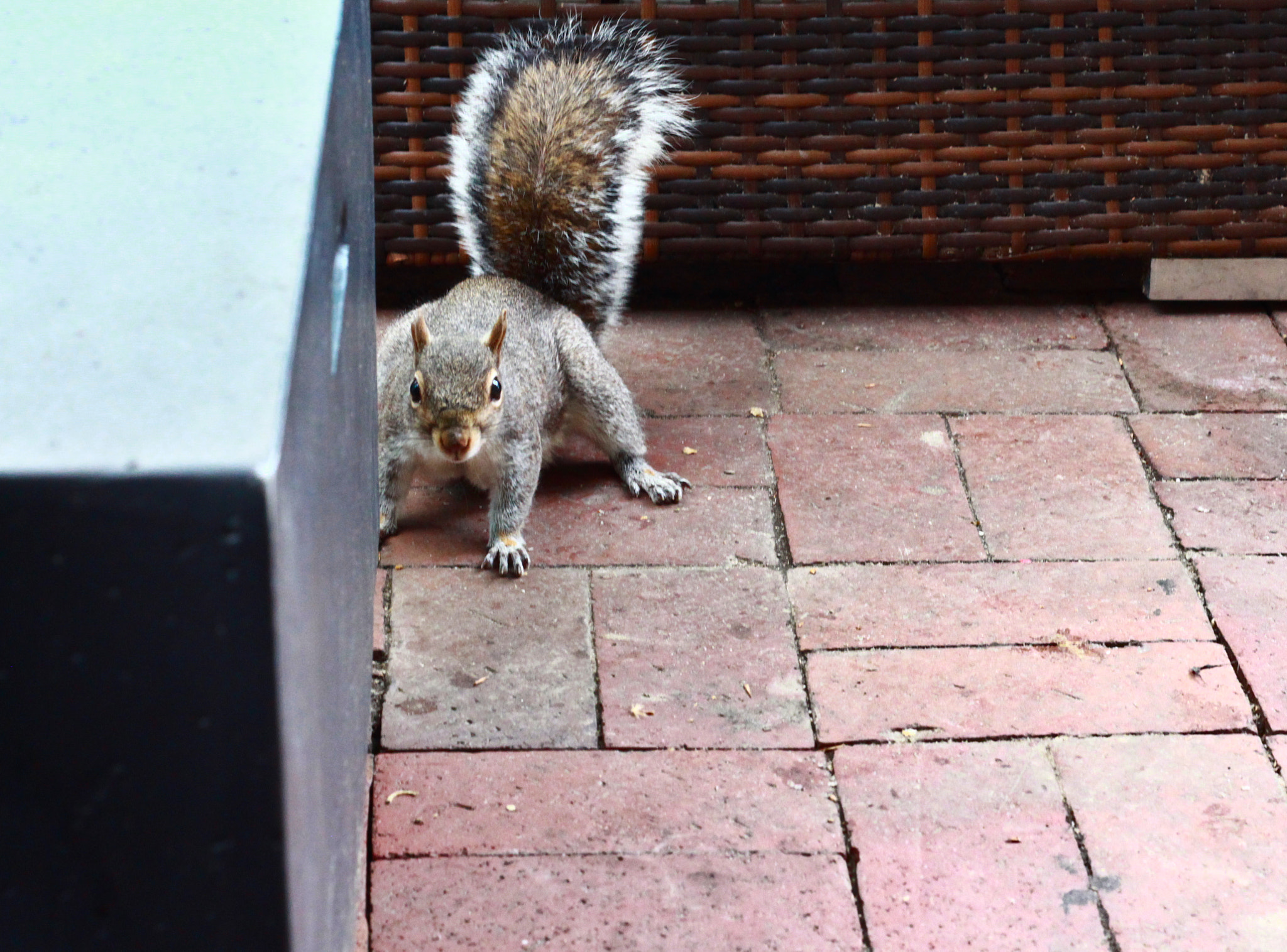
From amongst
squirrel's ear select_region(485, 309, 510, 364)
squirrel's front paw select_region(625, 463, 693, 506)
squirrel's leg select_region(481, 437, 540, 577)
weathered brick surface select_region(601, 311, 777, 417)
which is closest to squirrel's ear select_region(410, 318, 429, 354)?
squirrel's ear select_region(485, 309, 510, 364)

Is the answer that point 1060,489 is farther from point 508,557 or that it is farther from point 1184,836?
point 508,557

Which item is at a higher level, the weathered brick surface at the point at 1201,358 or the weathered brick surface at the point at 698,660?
the weathered brick surface at the point at 698,660

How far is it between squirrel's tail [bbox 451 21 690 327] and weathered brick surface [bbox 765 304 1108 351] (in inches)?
18.6

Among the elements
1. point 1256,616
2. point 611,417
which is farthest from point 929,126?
point 1256,616

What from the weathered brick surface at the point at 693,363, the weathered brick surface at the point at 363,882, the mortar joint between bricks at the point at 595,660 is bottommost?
the weathered brick surface at the point at 693,363

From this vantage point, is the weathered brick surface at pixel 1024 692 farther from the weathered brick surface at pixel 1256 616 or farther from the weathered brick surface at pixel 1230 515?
the weathered brick surface at pixel 1230 515

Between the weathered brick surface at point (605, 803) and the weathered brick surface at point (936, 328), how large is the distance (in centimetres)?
140

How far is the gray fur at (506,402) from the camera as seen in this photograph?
2.42m

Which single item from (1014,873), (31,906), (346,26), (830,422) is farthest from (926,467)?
(31,906)

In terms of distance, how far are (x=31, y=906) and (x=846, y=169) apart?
2624mm

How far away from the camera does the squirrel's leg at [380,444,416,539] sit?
8.27 ft

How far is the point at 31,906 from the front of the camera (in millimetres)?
842

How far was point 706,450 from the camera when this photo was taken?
9.13ft

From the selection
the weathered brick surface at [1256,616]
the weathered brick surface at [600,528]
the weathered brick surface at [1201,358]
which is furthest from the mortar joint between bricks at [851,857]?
the weathered brick surface at [1201,358]
